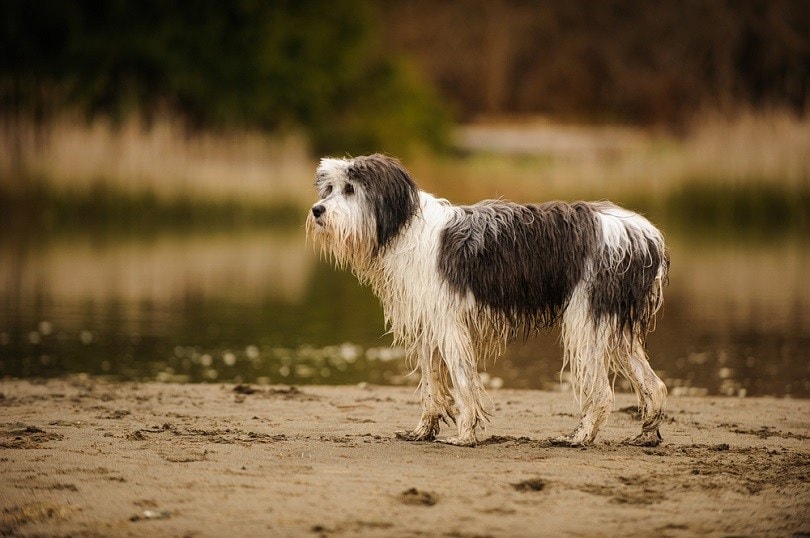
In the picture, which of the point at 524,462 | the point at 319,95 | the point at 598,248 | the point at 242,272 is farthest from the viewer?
the point at 319,95

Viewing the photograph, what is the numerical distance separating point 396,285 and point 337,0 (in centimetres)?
3101

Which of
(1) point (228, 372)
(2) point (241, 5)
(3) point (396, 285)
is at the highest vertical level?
(2) point (241, 5)

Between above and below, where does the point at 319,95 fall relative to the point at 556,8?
below

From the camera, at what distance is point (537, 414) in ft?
29.6

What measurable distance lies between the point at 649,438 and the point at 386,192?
7.20 feet

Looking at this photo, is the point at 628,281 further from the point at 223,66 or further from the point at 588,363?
the point at 223,66

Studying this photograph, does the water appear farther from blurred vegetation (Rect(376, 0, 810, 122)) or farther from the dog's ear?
blurred vegetation (Rect(376, 0, 810, 122))

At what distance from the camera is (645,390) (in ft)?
25.3

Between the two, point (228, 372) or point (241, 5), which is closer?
point (228, 372)

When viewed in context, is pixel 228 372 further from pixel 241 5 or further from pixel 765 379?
pixel 241 5

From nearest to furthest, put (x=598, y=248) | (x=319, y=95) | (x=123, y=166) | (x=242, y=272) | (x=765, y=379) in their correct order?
(x=598, y=248) → (x=765, y=379) → (x=242, y=272) → (x=123, y=166) → (x=319, y=95)

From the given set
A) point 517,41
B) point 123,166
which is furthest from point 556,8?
point 123,166

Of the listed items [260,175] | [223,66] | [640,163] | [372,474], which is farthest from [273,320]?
[223,66]

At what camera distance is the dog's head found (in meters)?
7.49
